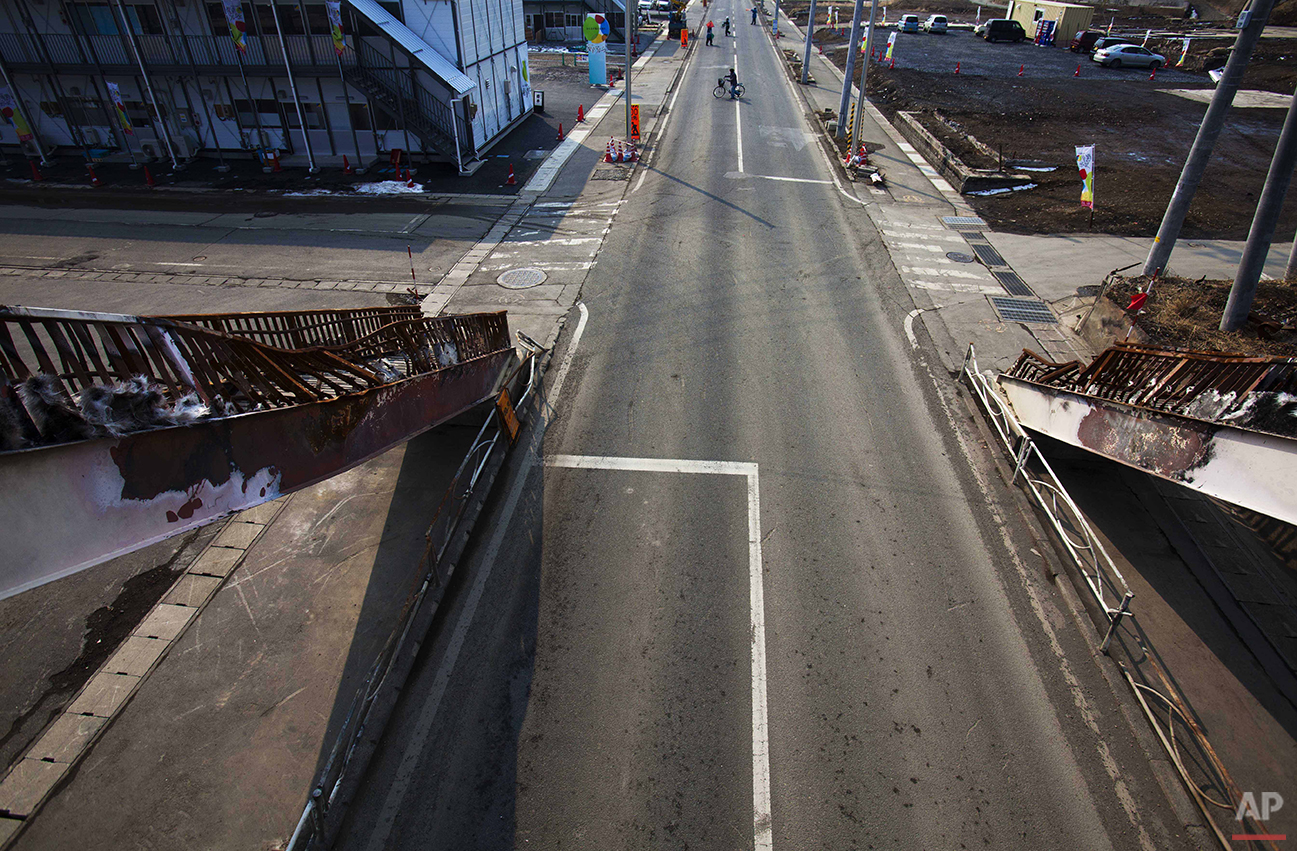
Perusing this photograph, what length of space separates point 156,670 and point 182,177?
81.5ft

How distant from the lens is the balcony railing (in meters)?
24.3

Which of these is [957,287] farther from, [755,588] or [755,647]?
[755,647]

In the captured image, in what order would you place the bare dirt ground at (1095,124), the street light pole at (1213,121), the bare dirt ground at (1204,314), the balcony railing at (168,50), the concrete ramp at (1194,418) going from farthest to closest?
the balcony railing at (168,50), the bare dirt ground at (1095,124), the bare dirt ground at (1204,314), the street light pole at (1213,121), the concrete ramp at (1194,418)

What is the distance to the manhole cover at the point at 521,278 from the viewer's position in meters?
17.4

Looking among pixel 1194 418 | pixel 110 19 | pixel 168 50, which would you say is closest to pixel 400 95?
pixel 168 50

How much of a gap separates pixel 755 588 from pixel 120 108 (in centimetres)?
3099

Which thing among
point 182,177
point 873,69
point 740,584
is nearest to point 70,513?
point 740,584

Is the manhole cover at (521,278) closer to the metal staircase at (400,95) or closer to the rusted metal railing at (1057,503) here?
the metal staircase at (400,95)

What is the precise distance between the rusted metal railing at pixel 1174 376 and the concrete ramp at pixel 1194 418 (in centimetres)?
1

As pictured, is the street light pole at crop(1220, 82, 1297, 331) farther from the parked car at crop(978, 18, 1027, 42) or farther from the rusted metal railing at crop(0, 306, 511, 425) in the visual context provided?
the parked car at crop(978, 18, 1027, 42)

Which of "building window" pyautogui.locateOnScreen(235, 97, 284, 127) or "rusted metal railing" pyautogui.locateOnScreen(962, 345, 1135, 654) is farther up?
"building window" pyautogui.locateOnScreen(235, 97, 284, 127)

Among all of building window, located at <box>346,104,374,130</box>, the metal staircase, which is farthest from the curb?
building window, located at <box>346,104,374,130</box>

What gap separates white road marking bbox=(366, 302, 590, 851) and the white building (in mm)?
18417

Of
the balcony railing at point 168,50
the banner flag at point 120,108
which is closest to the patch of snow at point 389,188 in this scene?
the balcony railing at point 168,50
